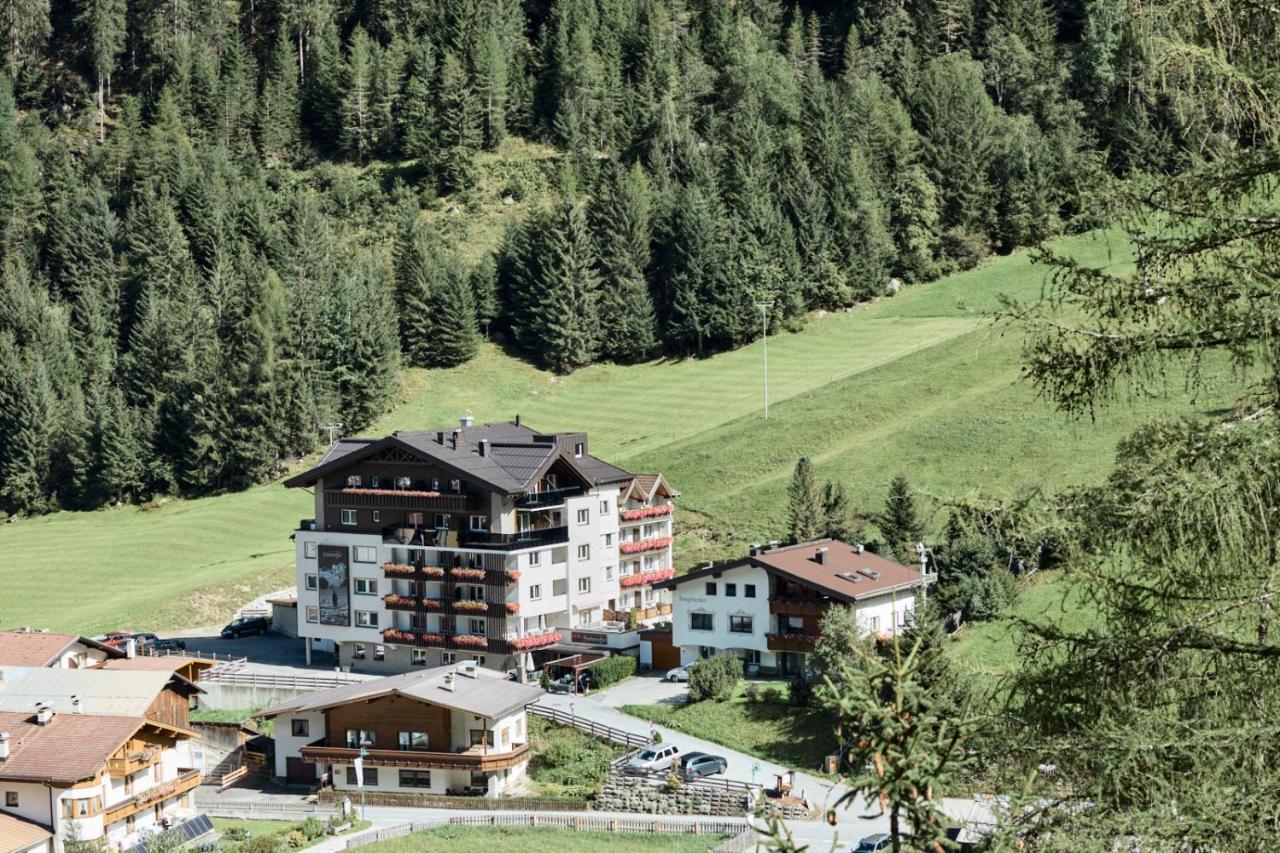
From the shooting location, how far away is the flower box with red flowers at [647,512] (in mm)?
76562

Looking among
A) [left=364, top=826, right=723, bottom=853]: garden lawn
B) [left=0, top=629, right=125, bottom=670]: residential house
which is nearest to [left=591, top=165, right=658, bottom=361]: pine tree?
[left=0, top=629, right=125, bottom=670]: residential house

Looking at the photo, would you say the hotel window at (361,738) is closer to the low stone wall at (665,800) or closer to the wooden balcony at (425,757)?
the wooden balcony at (425,757)

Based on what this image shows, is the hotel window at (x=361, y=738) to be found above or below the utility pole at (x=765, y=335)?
below

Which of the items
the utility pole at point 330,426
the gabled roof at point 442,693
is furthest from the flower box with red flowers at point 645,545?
the utility pole at point 330,426

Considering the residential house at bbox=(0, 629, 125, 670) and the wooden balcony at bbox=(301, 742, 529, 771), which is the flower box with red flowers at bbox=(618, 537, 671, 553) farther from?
the residential house at bbox=(0, 629, 125, 670)

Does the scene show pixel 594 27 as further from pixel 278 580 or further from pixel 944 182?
pixel 278 580

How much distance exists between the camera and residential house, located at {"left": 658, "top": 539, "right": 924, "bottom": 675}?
63.6 meters

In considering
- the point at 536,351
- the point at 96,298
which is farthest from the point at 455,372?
the point at 96,298

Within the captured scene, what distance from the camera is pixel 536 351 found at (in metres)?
125

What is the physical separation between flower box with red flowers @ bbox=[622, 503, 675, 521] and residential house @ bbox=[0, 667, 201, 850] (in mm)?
24720

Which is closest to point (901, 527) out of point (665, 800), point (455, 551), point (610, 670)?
point (610, 670)

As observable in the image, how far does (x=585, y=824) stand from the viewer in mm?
50812

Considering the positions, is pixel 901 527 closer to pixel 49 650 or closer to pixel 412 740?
pixel 412 740

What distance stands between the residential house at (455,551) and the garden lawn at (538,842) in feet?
60.3
